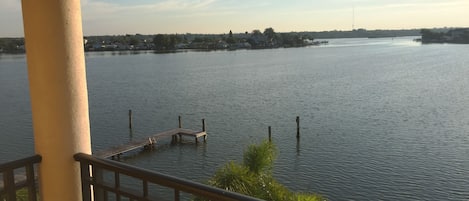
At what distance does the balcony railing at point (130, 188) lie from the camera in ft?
8.30

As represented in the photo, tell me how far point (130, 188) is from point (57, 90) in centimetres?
94

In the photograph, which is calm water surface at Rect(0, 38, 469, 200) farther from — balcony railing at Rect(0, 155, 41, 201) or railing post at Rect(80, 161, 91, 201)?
balcony railing at Rect(0, 155, 41, 201)

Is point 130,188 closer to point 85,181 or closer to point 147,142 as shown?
point 85,181

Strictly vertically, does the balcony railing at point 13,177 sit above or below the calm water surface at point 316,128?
above

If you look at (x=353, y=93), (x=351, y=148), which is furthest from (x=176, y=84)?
(x=351, y=148)

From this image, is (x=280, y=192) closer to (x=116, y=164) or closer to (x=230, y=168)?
(x=230, y=168)

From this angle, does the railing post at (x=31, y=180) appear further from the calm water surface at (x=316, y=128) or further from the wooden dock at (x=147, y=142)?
the wooden dock at (x=147, y=142)

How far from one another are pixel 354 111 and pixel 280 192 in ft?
103

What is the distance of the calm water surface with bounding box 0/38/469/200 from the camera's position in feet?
77.8

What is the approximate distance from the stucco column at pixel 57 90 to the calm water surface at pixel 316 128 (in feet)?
62.1

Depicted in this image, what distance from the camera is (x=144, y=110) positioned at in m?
44.5

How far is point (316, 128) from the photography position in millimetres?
34531

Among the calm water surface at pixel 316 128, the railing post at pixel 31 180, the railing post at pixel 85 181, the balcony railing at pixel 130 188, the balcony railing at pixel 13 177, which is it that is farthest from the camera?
the calm water surface at pixel 316 128

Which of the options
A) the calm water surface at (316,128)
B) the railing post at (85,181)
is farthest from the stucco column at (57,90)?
the calm water surface at (316,128)
